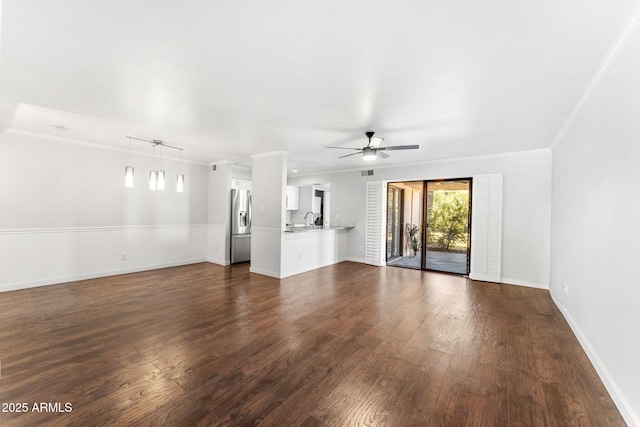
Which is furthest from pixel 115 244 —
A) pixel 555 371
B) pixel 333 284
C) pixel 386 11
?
pixel 555 371

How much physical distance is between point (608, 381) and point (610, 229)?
1183 millimetres

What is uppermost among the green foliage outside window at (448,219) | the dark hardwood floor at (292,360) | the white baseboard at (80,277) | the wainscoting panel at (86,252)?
the green foliage outside window at (448,219)

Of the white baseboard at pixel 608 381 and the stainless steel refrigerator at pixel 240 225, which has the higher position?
the stainless steel refrigerator at pixel 240 225

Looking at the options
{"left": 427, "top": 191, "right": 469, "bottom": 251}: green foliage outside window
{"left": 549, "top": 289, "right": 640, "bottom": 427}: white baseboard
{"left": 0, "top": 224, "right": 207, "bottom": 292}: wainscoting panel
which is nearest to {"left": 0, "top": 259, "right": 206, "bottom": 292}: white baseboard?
{"left": 0, "top": 224, "right": 207, "bottom": 292}: wainscoting panel

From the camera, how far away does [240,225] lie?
685 centimetres

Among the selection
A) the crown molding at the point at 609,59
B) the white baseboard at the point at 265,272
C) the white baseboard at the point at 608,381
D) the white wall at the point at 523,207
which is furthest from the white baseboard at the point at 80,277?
the crown molding at the point at 609,59

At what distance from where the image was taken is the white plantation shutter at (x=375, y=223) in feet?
22.2

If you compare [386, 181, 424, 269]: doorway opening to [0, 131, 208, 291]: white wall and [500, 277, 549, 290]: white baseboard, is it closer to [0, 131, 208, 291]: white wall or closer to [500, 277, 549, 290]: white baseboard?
[500, 277, 549, 290]: white baseboard

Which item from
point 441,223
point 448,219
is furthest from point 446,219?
point 441,223

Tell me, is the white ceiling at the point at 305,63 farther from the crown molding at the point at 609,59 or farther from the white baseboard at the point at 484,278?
the white baseboard at the point at 484,278

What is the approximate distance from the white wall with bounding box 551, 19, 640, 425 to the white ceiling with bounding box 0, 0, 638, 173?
32 cm

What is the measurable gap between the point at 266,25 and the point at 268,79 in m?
0.73

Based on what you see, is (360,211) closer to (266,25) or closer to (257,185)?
(257,185)

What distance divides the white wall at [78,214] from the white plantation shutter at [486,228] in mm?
6680
